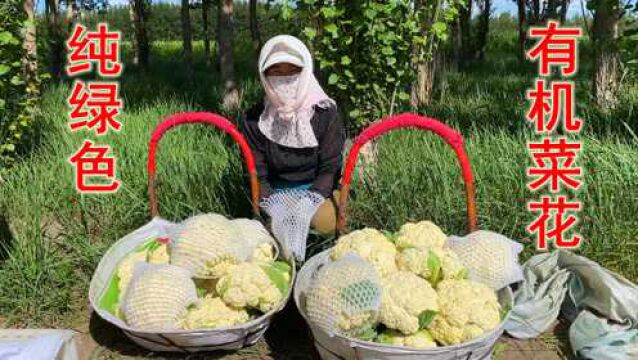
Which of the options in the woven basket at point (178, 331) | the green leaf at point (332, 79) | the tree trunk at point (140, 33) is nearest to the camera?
the woven basket at point (178, 331)

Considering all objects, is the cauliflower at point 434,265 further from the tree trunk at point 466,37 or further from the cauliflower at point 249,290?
the tree trunk at point 466,37

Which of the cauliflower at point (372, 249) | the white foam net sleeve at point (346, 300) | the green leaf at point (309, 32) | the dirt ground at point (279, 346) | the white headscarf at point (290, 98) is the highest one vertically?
the green leaf at point (309, 32)

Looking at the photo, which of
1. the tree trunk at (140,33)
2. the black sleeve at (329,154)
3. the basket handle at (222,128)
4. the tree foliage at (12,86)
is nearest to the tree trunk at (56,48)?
the tree trunk at (140,33)

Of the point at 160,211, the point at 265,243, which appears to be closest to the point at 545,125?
the point at 265,243

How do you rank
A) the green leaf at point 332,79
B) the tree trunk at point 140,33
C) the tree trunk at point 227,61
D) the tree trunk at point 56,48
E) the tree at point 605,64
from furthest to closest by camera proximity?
the tree trunk at point 140,33 < the tree trunk at point 56,48 < the tree trunk at point 227,61 < the tree at point 605,64 < the green leaf at point 332,79

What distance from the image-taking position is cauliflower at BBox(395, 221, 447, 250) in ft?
7.11

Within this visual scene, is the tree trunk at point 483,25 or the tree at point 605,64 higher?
the tree trunk at point 483,25

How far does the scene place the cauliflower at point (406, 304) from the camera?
1.83 meters

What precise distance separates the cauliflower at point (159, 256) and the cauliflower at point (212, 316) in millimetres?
294

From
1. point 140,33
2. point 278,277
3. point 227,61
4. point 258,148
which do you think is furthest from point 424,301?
point 140,33

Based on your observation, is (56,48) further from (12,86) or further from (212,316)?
(212,316)

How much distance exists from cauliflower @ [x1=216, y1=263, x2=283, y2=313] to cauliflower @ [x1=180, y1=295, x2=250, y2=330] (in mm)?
30

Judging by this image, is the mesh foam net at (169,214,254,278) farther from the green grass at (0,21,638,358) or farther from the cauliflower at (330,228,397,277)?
the green grass at (0,21,638,358)

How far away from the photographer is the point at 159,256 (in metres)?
2.30
